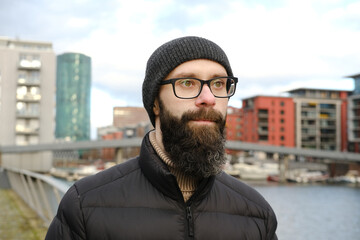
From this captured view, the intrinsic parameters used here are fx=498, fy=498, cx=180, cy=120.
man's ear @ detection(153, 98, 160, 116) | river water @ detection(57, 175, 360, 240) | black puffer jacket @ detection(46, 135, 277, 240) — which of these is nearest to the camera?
black puffer jacket @ detection(46, 135, 277, 240)

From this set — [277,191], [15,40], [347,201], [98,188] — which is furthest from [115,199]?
[15,40]

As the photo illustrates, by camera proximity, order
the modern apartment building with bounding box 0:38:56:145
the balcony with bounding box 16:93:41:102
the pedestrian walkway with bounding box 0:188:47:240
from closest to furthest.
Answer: the pedestrian walkway with bounding box 0:188:47:240 < the modern apartment building with bounding box 0:38:56:145 < the balcony with bounding box 16:93:41:102

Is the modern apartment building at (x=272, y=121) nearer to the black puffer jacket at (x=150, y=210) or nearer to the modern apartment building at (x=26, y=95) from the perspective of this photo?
the modern apartment building at (x=26, y=95)

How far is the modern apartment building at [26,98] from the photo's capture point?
1844 inches

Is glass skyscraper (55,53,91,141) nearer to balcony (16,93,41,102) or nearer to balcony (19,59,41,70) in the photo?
balcony (16,93,41,102)

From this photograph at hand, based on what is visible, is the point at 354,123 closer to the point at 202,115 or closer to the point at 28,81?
the point at 28,81

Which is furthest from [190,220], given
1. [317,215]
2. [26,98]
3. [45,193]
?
[26,98]

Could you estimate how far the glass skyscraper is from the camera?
15838cm

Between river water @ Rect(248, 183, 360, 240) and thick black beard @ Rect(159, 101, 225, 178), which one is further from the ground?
thick black beard @ Rect(159, 101, 225, 178)

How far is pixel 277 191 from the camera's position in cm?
4525

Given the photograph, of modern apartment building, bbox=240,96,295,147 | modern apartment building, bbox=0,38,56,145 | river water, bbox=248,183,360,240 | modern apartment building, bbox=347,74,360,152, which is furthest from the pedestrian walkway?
modern apartment building, bbox=347,74,360,152

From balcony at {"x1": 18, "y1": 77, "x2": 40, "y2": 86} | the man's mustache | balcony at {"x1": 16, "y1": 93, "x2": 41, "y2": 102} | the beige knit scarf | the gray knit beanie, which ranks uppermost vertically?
balcony at {"x1": 18, "y1": 77, "x2": 40, "y2": 86}

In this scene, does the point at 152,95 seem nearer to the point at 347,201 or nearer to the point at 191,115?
the point at 191,115

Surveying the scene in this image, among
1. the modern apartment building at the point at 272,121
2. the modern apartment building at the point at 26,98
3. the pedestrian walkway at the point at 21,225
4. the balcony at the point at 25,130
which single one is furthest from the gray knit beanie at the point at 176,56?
the modern apartment building at the point at 272,121
